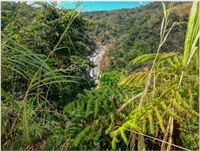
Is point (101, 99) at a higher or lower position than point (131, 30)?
lower

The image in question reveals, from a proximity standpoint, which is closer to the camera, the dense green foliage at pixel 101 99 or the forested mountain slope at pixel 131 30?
the dense green foliage at pixel 101 99

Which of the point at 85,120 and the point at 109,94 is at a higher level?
the point at 109,94

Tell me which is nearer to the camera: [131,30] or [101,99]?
[101,99]

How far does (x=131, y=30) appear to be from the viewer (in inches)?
945

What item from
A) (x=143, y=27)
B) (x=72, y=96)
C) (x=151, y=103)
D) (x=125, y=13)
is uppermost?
(x=125, y=13)

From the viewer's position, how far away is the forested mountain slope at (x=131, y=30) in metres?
19.4

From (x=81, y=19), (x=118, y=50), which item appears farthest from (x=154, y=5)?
(x=81, y=19)

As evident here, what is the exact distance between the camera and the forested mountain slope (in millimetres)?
19427

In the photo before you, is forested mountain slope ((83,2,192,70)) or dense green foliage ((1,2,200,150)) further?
forested mountain slope ((83,2,192,70))

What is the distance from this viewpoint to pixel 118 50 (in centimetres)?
2314

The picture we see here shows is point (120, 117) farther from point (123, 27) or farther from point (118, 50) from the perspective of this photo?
point (123, 27)

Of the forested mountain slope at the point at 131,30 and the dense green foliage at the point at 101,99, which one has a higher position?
the forested mountain slope at the point at 131,30

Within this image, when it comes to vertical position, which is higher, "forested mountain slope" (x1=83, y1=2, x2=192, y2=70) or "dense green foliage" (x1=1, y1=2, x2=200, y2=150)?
"forested mountain slope" (x1=83, y1=2, x2=192, y2=70)

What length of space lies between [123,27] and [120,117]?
83.5 ft
